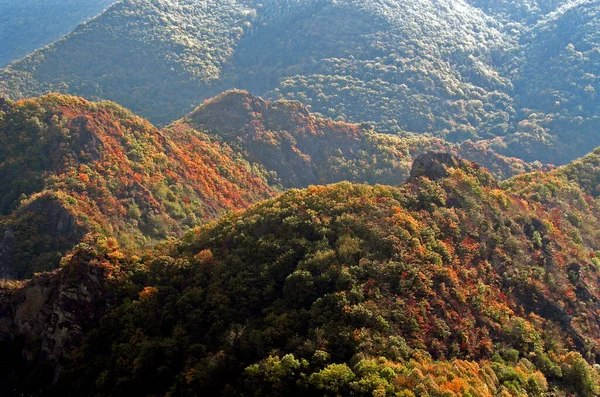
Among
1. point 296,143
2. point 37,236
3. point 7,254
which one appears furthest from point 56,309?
point 296,143

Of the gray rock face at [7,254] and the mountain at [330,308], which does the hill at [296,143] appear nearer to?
the gray rock face at [7,254]

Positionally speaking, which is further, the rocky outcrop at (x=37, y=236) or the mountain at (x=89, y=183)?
the mountain at (x=89, y=183)

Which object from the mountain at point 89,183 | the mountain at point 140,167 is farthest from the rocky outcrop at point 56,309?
the mountain at point 89,183

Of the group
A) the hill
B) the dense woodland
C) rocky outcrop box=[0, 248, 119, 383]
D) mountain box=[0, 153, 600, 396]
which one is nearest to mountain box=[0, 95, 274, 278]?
the dense woodland

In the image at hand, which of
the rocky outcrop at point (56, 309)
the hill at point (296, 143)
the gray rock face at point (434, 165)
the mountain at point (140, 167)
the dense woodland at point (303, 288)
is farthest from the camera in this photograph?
the hill at point (296, 143)

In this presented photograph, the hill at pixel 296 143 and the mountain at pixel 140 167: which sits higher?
the hill at pixel 296 143

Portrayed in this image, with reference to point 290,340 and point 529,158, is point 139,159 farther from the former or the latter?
point 529,158

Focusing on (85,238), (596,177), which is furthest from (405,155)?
(85,238)
